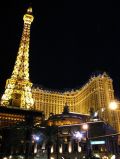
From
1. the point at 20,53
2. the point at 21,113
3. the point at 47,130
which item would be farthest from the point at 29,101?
the point at 47,130

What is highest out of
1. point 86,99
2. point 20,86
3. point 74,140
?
point 20,86

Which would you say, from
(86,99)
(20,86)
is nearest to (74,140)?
(20,86)

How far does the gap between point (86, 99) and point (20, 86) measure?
43.8 metres

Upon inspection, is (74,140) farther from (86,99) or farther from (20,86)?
(86,99)

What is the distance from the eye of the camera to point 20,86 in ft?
326

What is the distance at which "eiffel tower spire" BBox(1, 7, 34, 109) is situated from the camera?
312ft

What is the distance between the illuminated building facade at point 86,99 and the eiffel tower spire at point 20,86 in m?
26.1

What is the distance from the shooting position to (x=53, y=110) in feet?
427

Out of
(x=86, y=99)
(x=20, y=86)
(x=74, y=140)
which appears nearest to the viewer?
(x=74, y=140)

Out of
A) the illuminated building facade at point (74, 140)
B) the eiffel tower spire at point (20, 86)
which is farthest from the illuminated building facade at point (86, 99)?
the eiffel tower spire at point (20, 86)

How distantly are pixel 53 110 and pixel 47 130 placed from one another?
6501 cm

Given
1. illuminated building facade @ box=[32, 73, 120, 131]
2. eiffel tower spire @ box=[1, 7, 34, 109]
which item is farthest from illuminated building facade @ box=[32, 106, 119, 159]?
illuminated building facade @ box=[32, 73, 120, 131]

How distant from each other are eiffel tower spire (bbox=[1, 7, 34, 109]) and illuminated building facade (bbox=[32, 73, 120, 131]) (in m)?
26.1

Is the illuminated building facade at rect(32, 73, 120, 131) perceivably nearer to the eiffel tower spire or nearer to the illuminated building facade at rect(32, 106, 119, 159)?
the illuminated building facade at rect(32, 106, 119, 159)
